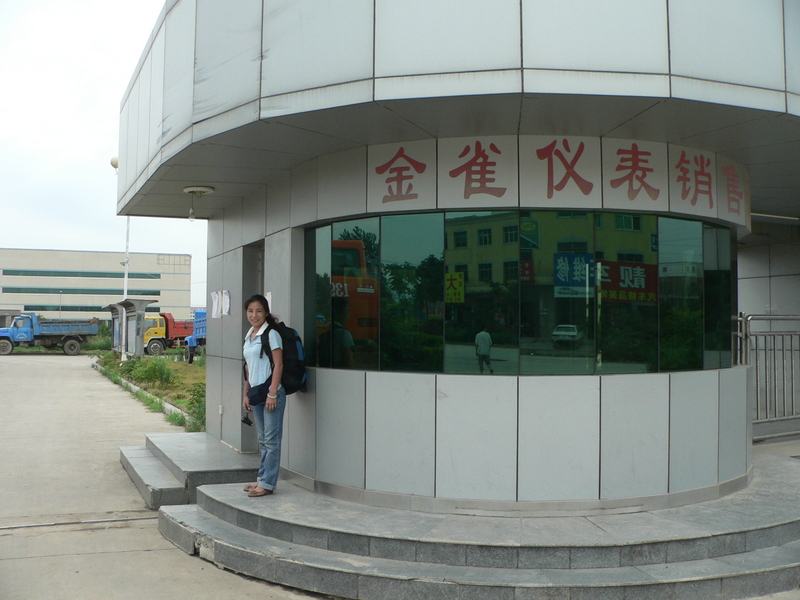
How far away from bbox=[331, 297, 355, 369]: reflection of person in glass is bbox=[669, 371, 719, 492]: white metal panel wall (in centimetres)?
272

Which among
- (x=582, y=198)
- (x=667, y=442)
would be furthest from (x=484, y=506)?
(x=582, y=198)

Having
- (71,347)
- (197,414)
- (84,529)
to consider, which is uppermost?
(71,347)

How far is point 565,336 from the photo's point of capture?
5.45m

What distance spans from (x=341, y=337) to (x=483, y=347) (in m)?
1.40

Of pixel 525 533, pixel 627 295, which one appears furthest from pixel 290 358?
pixel 627 295

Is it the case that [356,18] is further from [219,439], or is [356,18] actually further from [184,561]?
[219,439]

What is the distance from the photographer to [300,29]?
5.20 metres

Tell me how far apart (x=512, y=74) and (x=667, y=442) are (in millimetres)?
3171

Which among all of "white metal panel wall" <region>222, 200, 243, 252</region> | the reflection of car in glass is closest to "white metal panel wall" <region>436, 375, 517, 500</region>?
the reflection of car in glass

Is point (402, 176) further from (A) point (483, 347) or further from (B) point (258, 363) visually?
(B) point (258, 363)

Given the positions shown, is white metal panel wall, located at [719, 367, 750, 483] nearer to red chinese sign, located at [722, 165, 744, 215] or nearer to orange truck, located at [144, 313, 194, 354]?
red chinese sign, located at [722, 165, 744, 215]

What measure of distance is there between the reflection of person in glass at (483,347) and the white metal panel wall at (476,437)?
121mm

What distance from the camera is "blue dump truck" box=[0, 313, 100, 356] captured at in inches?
1465

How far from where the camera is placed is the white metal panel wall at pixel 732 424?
20.0 ft
